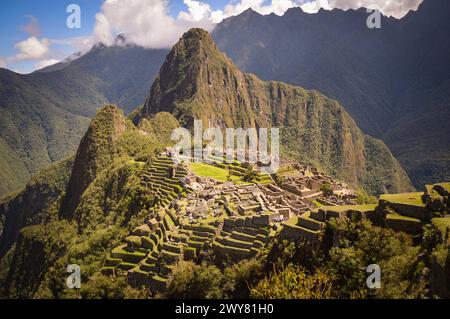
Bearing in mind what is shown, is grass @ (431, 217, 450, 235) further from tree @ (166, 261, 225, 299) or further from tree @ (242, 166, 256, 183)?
tree @ (242, 166, 256, 183)

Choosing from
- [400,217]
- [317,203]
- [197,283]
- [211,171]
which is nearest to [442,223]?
[400,217]

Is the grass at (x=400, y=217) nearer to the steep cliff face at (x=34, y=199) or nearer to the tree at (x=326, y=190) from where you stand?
→ the tree at (x=326, y=190)

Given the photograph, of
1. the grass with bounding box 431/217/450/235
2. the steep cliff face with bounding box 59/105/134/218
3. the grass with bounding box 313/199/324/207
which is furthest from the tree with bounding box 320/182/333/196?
the steep cliff face with bounding box 59/105/134/218

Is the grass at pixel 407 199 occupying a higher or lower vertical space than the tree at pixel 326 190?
lower

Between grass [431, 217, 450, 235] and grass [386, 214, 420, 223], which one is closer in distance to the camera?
grass [431, 217, 450, 235]

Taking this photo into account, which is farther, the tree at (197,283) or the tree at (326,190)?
the tree at (326,190)

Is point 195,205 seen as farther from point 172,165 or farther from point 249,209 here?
point 172,165

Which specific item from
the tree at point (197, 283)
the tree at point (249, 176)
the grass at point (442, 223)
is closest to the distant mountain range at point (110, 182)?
the tree at point (249, 176)

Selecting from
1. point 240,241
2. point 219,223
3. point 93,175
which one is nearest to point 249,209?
point 219,223

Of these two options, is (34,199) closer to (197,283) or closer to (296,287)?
(197,283)
